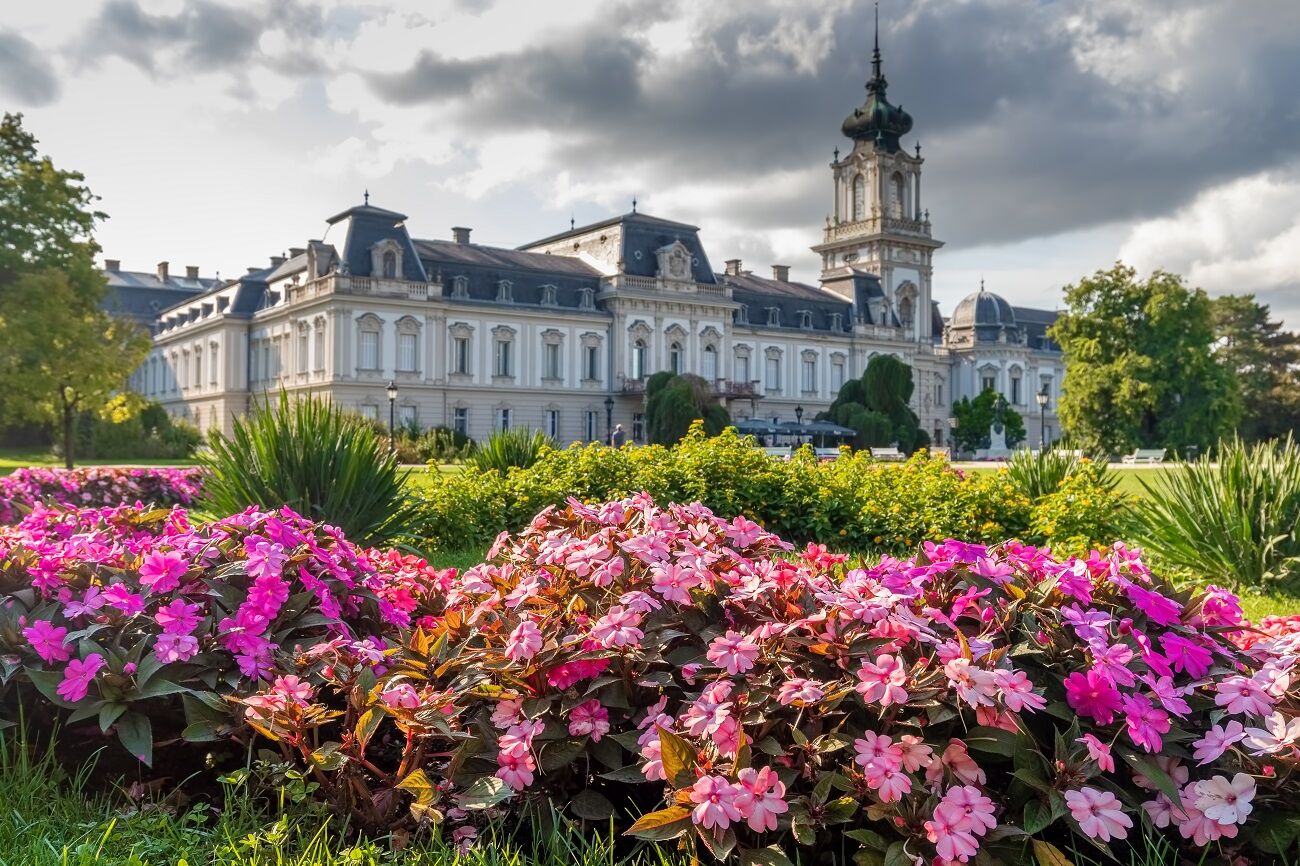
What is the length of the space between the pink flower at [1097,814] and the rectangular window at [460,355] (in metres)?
50.0

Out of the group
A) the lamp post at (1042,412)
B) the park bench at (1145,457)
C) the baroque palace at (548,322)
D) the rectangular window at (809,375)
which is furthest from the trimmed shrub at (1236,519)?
the rectangular window at (809,375)

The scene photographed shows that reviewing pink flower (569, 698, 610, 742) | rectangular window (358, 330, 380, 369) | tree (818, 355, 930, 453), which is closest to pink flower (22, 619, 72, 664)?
pink flower (569, 698, 610, 742)

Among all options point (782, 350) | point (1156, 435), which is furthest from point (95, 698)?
point (782, 350)

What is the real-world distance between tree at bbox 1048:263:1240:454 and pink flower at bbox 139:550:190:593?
40.1 meters

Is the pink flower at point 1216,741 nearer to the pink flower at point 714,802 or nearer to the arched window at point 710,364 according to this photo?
the pink flower at point 714,802

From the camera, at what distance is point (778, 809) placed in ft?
7.50

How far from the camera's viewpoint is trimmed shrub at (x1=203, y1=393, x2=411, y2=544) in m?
7.19

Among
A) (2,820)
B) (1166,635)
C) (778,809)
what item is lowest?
Result: (2,820)

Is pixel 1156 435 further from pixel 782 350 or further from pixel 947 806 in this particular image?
pixel 947 806

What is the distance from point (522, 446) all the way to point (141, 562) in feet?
30.2

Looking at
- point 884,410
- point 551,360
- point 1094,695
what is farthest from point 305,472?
point 884,410

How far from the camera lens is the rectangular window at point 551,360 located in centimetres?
5400

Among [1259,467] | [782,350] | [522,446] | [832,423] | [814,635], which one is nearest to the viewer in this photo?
[814,635]

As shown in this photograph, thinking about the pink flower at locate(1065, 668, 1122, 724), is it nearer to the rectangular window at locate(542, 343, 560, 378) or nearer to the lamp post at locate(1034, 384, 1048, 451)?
the lamp post at locate(1034, 384, 1048, 451)
